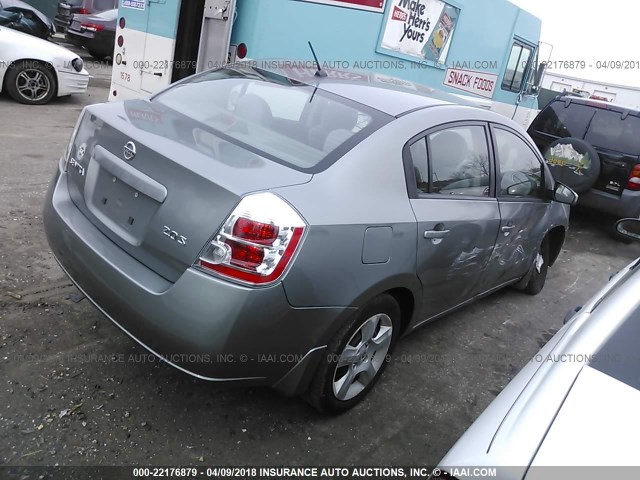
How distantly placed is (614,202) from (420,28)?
3552mm

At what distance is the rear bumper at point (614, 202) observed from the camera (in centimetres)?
681

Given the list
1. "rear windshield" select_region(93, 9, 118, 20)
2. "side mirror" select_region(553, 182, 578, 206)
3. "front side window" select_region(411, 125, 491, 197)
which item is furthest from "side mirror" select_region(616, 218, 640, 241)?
"rear windshield" select_region(93, 9, 118, 20)

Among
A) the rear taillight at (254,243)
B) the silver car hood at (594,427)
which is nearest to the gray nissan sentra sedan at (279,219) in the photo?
the rear taillight at (254,243)

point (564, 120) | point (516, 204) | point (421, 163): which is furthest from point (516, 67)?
point (421, 163)

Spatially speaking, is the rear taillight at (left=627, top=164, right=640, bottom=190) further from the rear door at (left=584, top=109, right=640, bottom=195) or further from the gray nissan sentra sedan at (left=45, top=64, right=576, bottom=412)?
the gray nissan sentra sedan at (left=45, top=64, right=576, bottom=412)

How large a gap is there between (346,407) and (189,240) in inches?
50.2

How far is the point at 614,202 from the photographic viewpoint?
690cm

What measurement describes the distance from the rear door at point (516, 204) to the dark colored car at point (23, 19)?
38.6 ft

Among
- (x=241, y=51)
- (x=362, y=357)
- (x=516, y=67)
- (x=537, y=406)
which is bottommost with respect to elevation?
(x=362, y=357)

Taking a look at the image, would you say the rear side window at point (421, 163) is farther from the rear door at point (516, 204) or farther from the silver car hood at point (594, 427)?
the silver car hood at point (594, 427)

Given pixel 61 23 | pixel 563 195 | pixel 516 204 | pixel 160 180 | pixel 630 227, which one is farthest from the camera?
pixel 61 23

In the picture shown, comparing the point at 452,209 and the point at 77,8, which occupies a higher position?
the point at 77,8

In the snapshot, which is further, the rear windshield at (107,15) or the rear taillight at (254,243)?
the rear windshield at (107,15)

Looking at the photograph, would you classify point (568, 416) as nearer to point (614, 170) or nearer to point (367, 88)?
point (367, 88)
